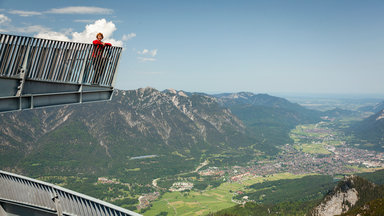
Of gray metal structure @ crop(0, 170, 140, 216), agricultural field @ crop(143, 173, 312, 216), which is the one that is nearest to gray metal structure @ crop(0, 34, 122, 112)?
gray metal structure @ crop(0, 170, 140, 216)

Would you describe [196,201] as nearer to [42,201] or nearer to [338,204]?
[338,204]

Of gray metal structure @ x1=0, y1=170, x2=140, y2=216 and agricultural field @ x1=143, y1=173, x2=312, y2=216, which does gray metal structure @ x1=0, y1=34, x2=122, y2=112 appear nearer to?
gray metal structure @ x1=0, y1=170, x2=140, y2=216

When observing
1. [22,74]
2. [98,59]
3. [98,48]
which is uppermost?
[98,48]

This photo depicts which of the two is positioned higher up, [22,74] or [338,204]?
[22,74]

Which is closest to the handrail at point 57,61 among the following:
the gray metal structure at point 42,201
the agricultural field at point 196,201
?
the gray metal structure at point 42,201

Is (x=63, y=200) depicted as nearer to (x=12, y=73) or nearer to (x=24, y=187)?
(x=24, y=187)

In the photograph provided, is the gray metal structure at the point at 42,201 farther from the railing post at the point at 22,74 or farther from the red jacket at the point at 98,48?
the red jacket at the point at 98,48

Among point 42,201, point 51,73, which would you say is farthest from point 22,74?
point 42,201

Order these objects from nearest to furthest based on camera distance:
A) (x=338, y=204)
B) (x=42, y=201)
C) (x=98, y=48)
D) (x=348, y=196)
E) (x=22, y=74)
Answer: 1. (x=22, y=74)
2. (x=98, y=48)
3. (x=42, y=201)
4. (x=338, y=204)
5. (x=348, y=196)
